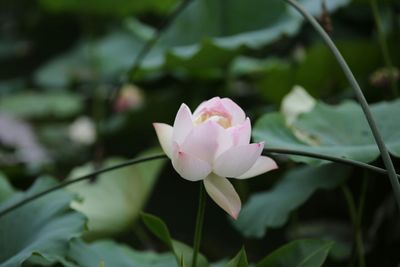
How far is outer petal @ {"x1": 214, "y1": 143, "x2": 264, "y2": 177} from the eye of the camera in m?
0.48

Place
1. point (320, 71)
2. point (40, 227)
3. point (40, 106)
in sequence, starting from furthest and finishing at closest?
1. point (40, 106)
2. point (320, 71)
3. point (40, 227)

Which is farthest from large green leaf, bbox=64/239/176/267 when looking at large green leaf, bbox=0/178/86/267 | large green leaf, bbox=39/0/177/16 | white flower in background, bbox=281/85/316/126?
large green leaf, bbox=39/0/177/16

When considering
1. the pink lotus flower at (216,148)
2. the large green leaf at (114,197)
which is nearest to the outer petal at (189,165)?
the pink lotus flower at (216,148)

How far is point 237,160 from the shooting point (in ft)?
1.60

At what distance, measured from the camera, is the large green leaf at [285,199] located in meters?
0.74

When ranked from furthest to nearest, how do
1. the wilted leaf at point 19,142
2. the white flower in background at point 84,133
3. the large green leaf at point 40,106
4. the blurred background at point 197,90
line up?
1. the large green leaf at point 40,106
2. the white flower in background at point 84,133
3. the wilted leaf at point 19,142
4. the blurred background at point 197,90

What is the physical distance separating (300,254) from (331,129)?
0.21 meters

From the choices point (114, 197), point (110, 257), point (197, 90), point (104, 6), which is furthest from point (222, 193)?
point (104, 6)

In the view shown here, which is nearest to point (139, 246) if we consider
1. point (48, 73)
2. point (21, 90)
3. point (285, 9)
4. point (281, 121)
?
point (281, 121)

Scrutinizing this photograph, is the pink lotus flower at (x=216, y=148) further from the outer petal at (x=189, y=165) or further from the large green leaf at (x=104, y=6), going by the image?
the large green leaf at (x=104, y=6)

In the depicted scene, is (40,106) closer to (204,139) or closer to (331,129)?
(331,129)

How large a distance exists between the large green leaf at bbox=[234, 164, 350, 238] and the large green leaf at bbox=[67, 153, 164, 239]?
179 mm

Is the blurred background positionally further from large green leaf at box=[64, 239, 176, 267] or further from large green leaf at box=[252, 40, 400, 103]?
large green leaf at box=[64, 239, 176, 267]

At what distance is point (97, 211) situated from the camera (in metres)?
0.88
